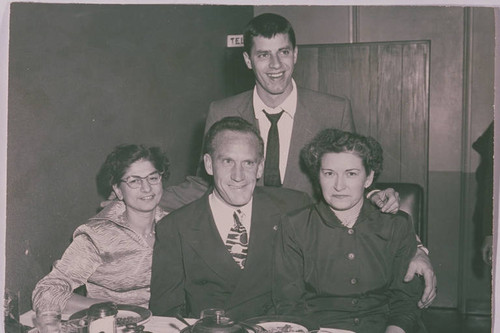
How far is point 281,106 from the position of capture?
245 cm

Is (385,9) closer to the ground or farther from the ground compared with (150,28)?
farther from the ground

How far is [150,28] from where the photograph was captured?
9.27ft

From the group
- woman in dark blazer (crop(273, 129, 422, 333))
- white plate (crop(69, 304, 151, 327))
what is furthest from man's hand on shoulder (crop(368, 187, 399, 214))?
A: white plate (crop(69, 304, 151, 327))

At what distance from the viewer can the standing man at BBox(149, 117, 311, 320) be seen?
1.90 metres

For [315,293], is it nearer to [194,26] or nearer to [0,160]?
[0,160]

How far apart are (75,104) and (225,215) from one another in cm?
89

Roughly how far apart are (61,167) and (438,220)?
3.10m

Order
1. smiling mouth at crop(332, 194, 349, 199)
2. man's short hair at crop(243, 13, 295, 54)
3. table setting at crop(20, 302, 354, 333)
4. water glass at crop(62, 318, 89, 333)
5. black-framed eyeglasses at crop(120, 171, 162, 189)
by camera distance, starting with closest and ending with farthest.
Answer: table setting at crop(20, 302, 354, 333), water glass at crop(62, 318, 89, 333), smiling mouth at crop(332, 194, 349, 199), black-framed eyeglasses at crop(120, 171, 162, 189), man's short hair at crop(243, 13, 295, 54)

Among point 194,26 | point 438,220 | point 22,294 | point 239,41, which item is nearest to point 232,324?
point 22,294

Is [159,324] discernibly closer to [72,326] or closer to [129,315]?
[129,315]

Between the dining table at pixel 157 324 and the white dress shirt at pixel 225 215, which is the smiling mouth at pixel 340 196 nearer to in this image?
the white dress shirt at pixel 225 215

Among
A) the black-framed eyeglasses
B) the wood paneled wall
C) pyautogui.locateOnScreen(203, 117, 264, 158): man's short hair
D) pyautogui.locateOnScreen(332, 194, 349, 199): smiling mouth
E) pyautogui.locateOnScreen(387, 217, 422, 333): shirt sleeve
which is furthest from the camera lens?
the wood paneled wall

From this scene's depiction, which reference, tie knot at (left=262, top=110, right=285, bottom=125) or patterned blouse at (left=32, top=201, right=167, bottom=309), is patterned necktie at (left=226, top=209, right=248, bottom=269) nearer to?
patterned blouse at (left=32, top=201, right=167, bottom=309)

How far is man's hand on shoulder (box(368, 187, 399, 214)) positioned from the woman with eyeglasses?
88cm
